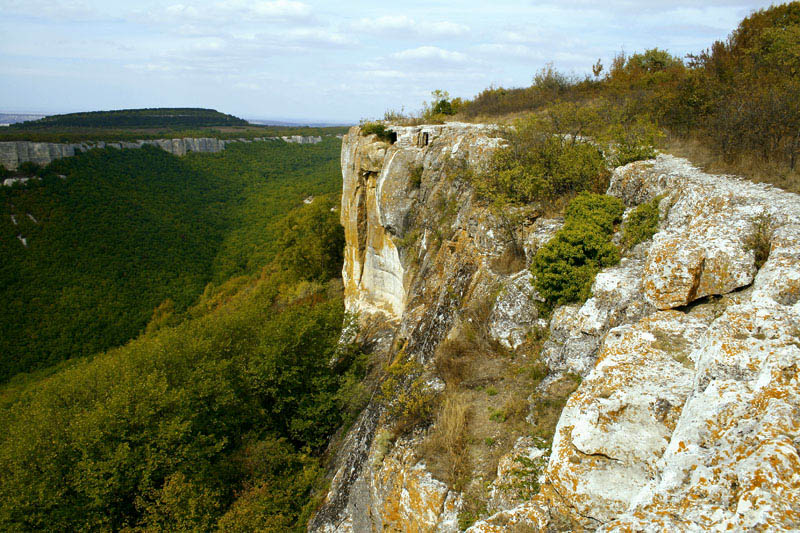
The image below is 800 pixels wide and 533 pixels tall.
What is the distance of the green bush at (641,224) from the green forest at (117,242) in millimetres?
29740

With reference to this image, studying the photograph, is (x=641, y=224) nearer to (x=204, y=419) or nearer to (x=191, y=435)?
(x=191, y=435)

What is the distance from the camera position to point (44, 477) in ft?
36.6

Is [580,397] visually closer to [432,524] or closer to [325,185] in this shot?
[432,524]

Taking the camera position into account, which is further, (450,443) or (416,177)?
(416,177)

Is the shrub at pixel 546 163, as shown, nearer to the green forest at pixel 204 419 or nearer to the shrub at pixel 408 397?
the shrub at pixel 408 397

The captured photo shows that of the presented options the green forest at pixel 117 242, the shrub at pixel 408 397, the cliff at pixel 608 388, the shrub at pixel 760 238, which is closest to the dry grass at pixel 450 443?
the cliff at pixel 608 388

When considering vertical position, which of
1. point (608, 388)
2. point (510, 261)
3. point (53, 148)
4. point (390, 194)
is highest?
point (53, 148)

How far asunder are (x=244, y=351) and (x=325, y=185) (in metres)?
48.1

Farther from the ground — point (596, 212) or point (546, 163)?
point (546, 163)

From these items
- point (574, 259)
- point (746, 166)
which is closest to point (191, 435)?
point (574, 259)

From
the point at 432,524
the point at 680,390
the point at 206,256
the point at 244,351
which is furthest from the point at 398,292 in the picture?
the point at 206,256

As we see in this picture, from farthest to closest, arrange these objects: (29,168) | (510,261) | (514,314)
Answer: (29,168) → (510,261) → (514,314)

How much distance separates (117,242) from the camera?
167 feet

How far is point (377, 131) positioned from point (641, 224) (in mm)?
13634
